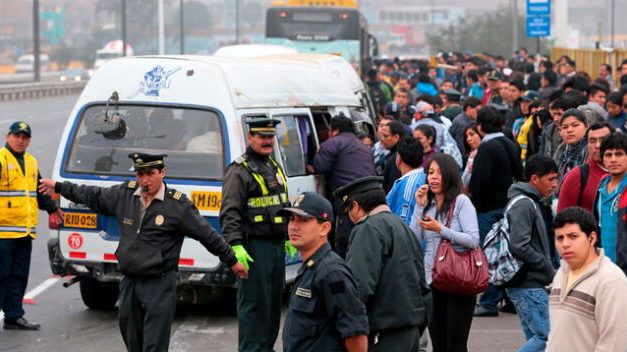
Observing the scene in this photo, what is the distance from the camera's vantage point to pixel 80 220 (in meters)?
10.2

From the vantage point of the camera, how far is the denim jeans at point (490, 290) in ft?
34.2

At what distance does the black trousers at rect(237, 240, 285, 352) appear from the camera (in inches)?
322

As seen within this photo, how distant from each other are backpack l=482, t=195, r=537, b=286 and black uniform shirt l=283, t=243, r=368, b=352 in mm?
2195

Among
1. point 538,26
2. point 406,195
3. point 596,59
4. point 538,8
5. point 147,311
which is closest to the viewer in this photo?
point 147,311

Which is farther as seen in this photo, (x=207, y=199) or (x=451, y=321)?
(x=207, y=199)

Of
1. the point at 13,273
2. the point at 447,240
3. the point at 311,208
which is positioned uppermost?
the point at 311,208

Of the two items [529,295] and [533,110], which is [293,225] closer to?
[529,295]

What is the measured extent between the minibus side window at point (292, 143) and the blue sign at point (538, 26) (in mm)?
24241

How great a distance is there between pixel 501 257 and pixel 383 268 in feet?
5.80

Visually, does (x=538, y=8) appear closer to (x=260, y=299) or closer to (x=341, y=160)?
(x=341, y=160)

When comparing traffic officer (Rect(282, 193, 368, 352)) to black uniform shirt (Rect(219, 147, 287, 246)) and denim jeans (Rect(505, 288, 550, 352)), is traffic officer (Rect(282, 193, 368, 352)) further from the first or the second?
black uniform shirt (Rect(219, 147, 287, 246))

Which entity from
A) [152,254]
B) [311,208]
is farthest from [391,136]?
[311,208]

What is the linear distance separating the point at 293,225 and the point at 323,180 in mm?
5983

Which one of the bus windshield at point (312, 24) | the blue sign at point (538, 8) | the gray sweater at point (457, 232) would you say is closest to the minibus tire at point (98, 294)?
the gray sweater at point (457, 232)
